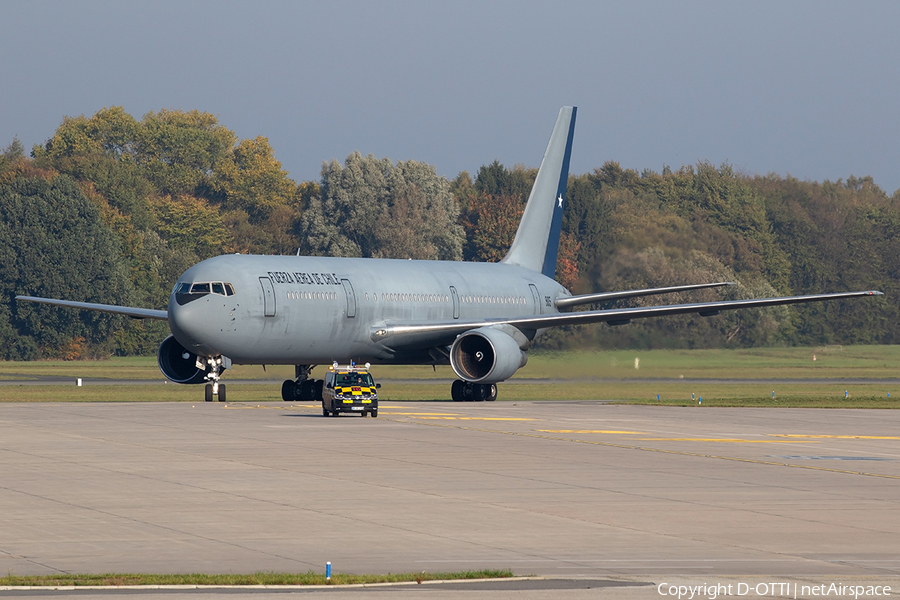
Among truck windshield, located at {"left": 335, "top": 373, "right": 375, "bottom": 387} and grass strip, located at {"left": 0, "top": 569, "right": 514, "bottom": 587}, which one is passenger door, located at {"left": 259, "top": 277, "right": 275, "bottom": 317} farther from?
grass strip, located at {"left": 0, "top": 569, "right": 514, "bottom": 587}

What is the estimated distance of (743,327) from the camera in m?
69.1

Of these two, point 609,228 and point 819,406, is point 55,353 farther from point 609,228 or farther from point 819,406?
point 819,406

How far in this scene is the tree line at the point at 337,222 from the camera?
96.3m

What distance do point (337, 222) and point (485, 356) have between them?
242ft

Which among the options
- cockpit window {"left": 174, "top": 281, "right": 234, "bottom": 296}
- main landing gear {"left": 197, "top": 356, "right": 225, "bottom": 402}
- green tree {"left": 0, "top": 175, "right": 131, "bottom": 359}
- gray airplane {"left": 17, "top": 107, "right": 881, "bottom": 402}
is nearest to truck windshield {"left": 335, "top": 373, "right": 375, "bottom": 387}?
gray airplane {"left": 17, "top": 107, "right": 881, "bottom": 402}

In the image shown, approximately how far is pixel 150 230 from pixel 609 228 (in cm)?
3837

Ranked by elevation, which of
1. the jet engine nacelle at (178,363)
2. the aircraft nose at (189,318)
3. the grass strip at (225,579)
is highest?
the aircraft nose at (189,318)

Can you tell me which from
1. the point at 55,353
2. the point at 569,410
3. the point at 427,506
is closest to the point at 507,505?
the point at 427,506

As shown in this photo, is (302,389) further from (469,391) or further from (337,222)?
(337,222)

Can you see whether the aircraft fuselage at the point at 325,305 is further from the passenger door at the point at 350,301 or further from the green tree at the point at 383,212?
the green tree at the point at 383,212

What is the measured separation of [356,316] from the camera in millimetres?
46812

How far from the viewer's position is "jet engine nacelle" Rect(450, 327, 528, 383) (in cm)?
4547

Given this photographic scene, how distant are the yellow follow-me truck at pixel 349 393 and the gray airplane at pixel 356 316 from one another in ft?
20.5

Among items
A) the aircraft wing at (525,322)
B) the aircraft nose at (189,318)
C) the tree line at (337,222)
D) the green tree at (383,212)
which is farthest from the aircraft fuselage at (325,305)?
the green tree at (383,212)
